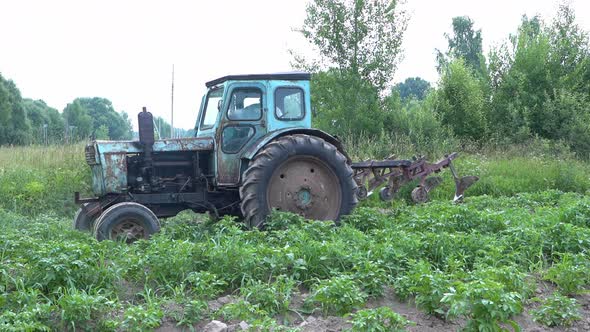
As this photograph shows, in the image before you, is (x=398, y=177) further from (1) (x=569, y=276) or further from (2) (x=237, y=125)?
(1) (x=569, y=276)

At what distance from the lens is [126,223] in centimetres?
873

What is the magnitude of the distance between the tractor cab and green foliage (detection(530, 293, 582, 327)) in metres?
4.66

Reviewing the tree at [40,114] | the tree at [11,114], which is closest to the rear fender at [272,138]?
the tree at [11,114]

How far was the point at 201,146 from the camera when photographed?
9.71m

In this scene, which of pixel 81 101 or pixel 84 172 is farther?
pixel 81 101

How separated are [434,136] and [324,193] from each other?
38.8 ft

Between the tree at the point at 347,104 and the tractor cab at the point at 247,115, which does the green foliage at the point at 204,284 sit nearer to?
the tractor cab at the point at 247,115

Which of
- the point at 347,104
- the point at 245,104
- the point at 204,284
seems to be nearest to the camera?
the point at 204,284

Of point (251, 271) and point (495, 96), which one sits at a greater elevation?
point (495, 96)

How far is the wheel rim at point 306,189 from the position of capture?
948cm

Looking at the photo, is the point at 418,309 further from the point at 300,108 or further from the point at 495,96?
the point at 495,96

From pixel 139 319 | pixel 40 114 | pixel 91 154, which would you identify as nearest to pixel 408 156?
pixel 91 154

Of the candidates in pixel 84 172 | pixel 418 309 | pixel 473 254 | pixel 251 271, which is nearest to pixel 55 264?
pixel 251 271

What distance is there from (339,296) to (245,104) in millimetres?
4658
